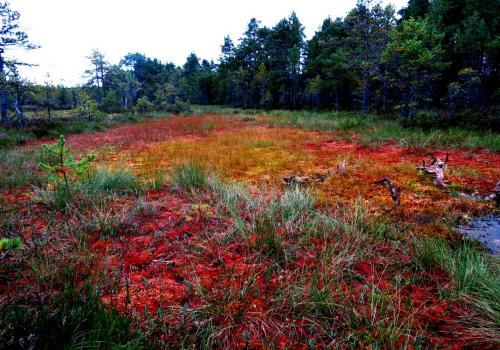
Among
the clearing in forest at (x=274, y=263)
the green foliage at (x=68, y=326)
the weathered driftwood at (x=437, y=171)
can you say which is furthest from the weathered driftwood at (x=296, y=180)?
the green foliage at (x=68, y=326)

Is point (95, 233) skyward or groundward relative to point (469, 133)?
groundward

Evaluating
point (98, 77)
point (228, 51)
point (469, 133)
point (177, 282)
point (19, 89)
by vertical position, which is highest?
point (228, 51)

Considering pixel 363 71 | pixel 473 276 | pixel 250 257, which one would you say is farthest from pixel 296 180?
pixel 363 71

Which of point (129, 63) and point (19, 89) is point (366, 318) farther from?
point (129, 63)

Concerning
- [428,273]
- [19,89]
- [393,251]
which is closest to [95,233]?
[393,251]

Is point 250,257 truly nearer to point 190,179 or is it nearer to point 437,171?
point 190,179

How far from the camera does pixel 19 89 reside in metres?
15.4

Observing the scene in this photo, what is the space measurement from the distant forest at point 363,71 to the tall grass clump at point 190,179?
36.5ft

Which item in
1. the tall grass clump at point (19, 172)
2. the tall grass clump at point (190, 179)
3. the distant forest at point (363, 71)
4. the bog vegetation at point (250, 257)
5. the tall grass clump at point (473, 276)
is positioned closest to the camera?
the bog vegetation at point (250, 257)

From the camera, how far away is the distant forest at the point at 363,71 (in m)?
14.9

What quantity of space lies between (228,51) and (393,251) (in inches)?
2359

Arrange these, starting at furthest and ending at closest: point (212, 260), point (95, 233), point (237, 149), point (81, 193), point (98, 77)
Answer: point (98, 77) < point (237, 149) < point (81, 193) < point (95, 233) < point (212, 260)

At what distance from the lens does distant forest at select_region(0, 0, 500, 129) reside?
1495 centimetres

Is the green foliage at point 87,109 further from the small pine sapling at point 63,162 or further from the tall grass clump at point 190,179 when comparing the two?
the small pine sapling at point 63,162
